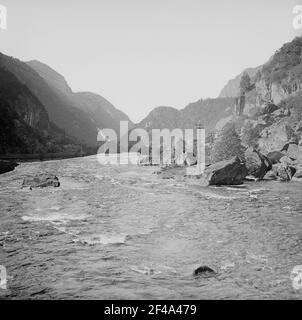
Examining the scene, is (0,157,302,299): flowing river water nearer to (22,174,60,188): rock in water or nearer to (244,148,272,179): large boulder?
(22,174,60,188): rock in water

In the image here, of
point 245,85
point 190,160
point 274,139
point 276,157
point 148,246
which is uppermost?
point 245,85

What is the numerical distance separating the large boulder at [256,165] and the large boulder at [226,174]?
168 inches

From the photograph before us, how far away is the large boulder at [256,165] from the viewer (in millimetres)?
43250

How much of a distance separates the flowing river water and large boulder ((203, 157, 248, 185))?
30.0 ft

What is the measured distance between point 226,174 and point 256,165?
8196mm

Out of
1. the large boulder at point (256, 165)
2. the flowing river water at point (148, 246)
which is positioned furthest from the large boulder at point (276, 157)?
the flowing river water at point (148, 246)

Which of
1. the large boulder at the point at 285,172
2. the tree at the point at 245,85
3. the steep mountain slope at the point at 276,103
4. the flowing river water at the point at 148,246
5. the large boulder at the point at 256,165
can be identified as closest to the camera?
the flowing river water at the point at 148,246

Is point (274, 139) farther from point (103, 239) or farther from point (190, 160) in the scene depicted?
point (103, 239)

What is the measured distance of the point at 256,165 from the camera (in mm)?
44156

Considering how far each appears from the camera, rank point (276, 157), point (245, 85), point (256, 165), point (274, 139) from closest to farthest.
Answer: point (256, 165) → point (276, 157) → point (274, 139) → point (245, 85)

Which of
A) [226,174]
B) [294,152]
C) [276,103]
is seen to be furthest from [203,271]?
[276,103]

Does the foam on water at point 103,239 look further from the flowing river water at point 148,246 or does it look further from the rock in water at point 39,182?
the rock in water at point 39,182
